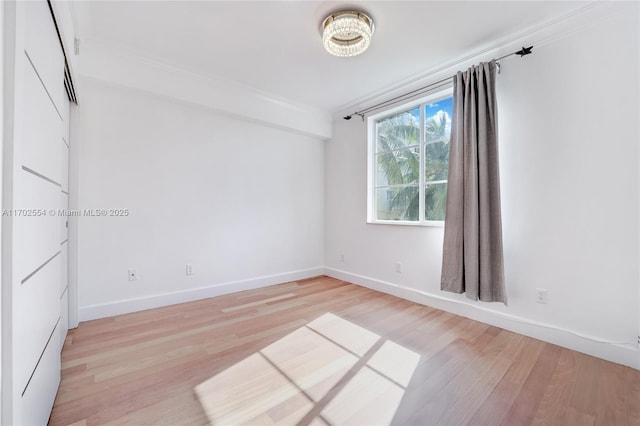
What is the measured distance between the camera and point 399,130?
3420mm

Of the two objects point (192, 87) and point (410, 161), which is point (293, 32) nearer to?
point (192, 87)

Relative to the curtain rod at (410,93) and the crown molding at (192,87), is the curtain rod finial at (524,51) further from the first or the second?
the crown molding at (192,87)

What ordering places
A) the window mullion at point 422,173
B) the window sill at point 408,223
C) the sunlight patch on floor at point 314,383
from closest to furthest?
the sunlight patch on floor at point 314,383 → the window sill at point 408,223 → the window mullion at point 422,173

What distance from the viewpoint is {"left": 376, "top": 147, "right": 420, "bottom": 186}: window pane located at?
322 centimetres

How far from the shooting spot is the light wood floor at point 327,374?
137cm

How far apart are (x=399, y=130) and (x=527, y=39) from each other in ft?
4.75

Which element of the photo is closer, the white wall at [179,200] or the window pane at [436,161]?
the white wall at [179,200]

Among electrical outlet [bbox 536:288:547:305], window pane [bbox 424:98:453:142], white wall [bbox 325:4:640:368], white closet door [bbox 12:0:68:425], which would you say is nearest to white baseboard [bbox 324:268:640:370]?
white wall [bbox 325:4:640:368]

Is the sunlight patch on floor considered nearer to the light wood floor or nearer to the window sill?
the light wood floor

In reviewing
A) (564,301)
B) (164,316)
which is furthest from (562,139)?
(164,316)

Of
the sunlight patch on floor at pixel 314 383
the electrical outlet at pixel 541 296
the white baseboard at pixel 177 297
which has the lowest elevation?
the sunlight patch on floor at pixel 314 383

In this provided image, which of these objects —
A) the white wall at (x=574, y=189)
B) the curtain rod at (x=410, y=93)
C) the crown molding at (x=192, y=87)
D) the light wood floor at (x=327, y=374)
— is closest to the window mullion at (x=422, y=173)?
the curtain rod at (x=410, y=93)

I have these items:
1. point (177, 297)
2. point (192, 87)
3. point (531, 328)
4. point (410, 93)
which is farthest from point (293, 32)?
point (531, 328)

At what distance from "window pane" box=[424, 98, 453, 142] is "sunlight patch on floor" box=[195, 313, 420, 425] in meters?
2.24
